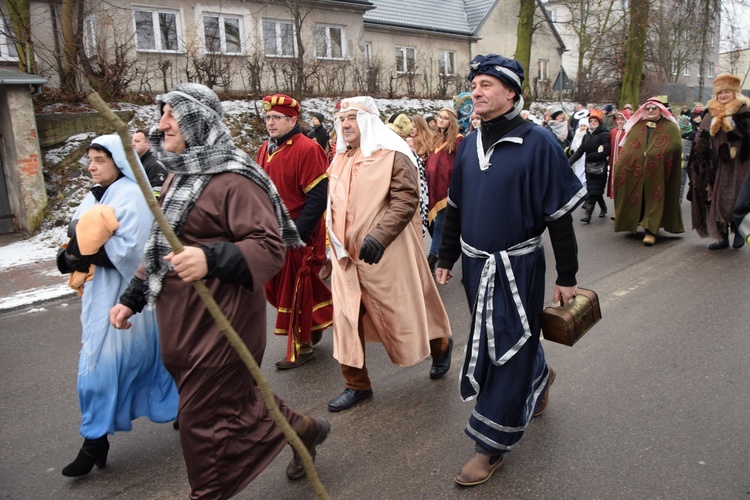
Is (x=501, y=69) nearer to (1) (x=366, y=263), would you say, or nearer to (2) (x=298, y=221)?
(1) (x=366, y=263)

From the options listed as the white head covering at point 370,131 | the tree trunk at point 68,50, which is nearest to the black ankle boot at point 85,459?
the white head covering at point 370,131

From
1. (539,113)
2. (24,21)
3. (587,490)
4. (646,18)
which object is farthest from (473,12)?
(587,490)

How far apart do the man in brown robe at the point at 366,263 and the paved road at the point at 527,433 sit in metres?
0.40

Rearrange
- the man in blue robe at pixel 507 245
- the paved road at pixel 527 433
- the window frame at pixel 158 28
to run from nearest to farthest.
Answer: the man in blue robe at pixel 507 245, the paved road at pixel 527 433, the window frame at pixel 158 28

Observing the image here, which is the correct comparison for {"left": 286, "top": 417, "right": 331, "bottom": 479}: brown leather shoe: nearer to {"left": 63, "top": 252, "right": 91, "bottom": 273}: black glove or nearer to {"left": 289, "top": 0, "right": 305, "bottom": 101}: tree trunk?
{"left": 63, "top": 252, "right": 91, "bottom": 273}: black glove

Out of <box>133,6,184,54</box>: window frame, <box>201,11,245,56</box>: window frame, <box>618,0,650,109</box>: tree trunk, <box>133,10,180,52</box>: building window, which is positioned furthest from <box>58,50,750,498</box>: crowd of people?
<box>618,0,650,109</box>: tree trunk

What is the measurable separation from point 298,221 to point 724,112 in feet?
16.6

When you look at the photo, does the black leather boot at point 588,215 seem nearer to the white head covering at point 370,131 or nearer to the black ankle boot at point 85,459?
the white head covering at point 370,131

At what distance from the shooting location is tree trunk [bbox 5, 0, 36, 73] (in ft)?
39.5

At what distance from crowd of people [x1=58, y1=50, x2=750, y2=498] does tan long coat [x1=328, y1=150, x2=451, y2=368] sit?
0.04 ft

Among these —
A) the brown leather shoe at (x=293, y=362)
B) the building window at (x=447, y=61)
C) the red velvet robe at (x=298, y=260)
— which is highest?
the building window at (x=447, y=61)

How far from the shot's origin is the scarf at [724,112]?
6.75m

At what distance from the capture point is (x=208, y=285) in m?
2.56

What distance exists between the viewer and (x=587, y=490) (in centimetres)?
297
